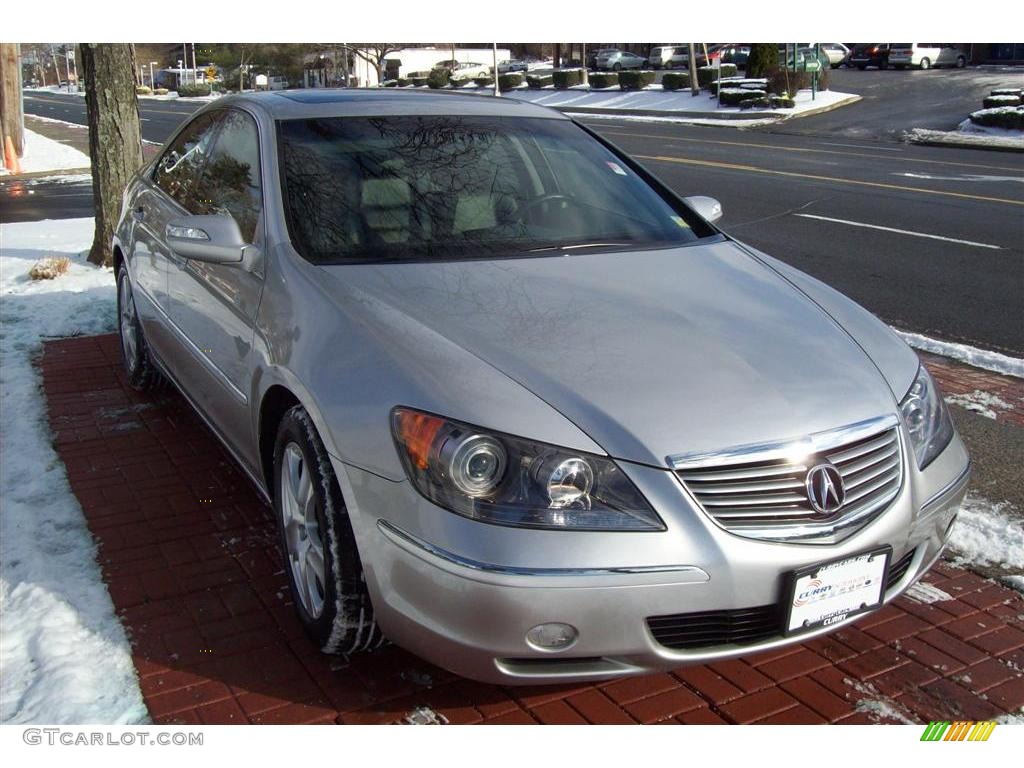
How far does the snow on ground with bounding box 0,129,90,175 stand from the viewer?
20.1 m

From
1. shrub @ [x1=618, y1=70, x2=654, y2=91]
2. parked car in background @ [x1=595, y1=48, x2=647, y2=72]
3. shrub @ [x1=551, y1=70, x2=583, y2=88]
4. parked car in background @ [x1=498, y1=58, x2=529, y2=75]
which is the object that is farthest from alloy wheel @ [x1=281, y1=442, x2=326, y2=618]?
parked car in background @ [x1=498, y1=58, x2=529, y2=75]

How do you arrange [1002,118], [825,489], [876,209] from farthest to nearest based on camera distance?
[1002,118] → [876,209] → [825,489]

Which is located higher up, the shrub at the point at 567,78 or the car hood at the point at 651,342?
the shrub at the point at 567,78

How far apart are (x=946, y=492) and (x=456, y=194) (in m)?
1.90

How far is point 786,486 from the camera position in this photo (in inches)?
104

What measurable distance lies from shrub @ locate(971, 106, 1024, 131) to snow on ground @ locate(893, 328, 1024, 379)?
64.5 feet

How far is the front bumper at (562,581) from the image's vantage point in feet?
8.09

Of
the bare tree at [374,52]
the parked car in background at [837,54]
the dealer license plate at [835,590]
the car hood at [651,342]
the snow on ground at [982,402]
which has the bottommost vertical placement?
the snow on ground at [982,402]

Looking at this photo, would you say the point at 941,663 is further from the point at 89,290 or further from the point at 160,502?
the point at 89,290

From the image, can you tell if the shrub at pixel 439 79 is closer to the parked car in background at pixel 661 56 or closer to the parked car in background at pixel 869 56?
the parked car in background at pixel 661 56

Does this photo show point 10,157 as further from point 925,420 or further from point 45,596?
point 925,420

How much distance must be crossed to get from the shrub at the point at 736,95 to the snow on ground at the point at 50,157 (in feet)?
62.7

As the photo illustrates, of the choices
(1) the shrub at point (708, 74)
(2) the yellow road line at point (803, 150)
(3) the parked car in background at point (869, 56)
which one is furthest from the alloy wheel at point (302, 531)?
(3) the parked car in background at point (869, 56)

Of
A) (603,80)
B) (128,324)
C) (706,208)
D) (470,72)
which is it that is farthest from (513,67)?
(706,208)
